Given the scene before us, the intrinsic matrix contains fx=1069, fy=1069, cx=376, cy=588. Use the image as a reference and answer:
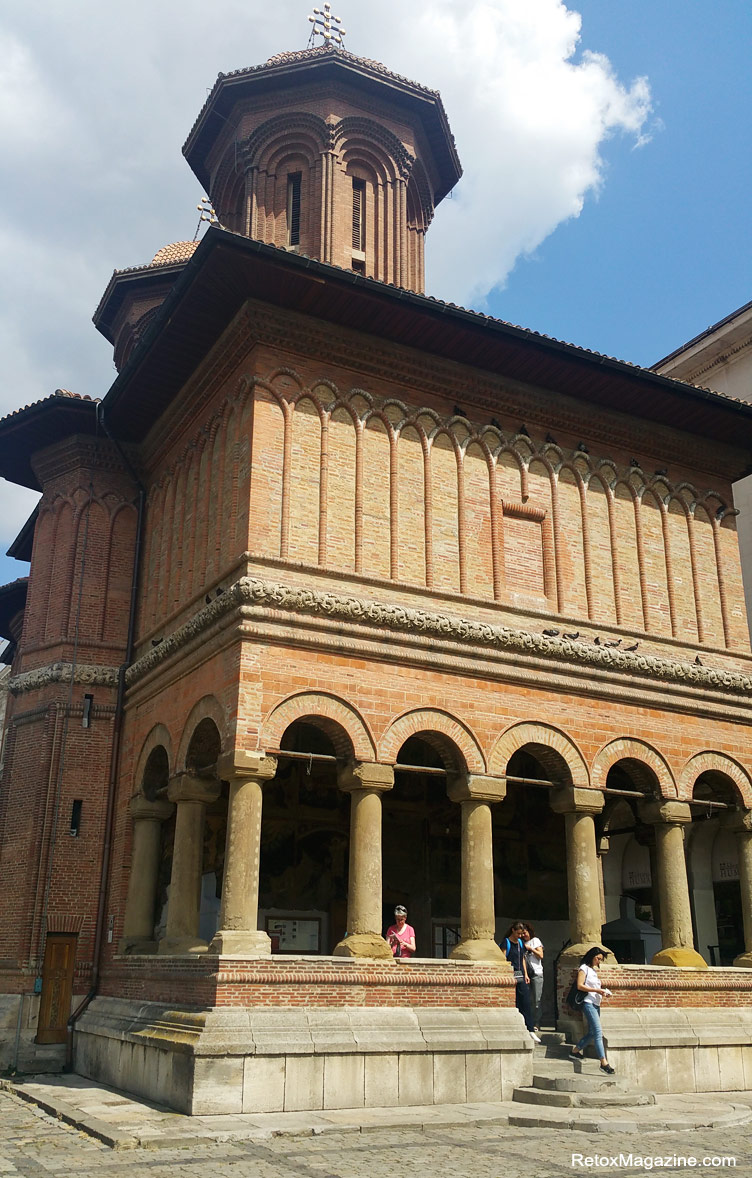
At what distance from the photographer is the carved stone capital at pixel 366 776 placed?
13352mm

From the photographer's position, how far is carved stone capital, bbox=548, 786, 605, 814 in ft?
49.2

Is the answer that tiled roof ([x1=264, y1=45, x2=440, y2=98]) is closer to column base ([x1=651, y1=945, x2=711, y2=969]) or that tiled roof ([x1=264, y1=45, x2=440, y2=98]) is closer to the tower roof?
the tower roof

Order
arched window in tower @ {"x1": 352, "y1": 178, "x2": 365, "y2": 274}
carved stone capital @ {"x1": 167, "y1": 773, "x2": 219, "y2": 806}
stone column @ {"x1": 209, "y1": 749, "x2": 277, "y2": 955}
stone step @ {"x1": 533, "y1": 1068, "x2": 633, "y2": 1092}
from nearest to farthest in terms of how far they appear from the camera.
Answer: stone column @ {"x1": 209, "y1": 749, "x2": 277, "y2": 955}
stone step @ {"x1": 533, "y1": 1068, "x2": 633, "y2": 1092}
carved stone capital @ {"x1": 167, "y1": 773, "x2": 219, "y2": 806}
arched window in tower @ {"x1": 352, "y1": 178, "x2": 365, "y2": 274}

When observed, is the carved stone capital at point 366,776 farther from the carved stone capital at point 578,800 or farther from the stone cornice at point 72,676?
the stone cornice at point 72,676

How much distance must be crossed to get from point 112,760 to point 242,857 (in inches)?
223

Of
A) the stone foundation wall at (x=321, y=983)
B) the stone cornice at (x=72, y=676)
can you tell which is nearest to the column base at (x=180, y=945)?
the stone foundation wall at (x=321, y=983)

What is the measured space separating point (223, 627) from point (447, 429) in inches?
190

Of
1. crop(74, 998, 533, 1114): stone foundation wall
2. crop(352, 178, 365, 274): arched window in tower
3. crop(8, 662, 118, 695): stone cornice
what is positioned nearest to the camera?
crop(74, 998, 533, 1114): stone foundation wall

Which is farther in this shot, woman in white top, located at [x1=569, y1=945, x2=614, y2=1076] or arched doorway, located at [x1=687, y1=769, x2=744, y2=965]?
arched doorway, located at [x1=687, y1=769, x2=744, y2=965]

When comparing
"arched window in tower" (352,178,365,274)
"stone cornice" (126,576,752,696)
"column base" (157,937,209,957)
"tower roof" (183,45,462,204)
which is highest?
"tower roof" (183,45,462,204)

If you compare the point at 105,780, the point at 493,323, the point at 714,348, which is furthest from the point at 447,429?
the point at 714,348

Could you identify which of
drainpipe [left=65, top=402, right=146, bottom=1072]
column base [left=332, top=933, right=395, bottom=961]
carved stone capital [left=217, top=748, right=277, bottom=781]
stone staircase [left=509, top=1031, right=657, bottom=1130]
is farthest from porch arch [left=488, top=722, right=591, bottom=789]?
drainpipe [left=65, top=402, right=146, bottom=1072]

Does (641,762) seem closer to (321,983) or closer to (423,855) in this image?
(423,855)

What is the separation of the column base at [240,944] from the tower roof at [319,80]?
1648 centimetres
